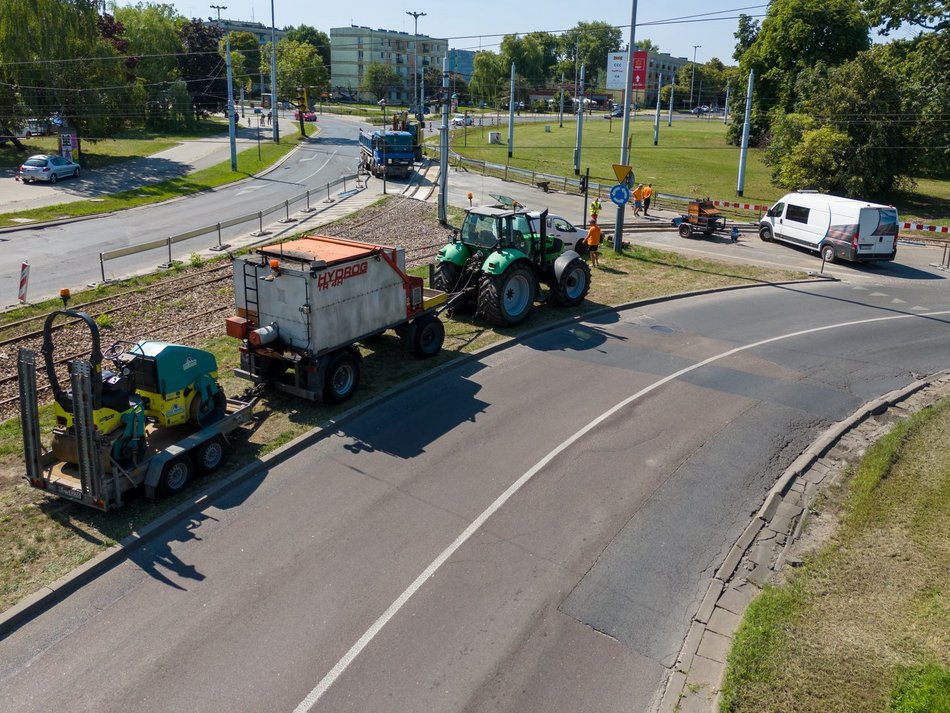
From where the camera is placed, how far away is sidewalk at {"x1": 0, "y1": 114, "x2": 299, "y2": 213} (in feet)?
125

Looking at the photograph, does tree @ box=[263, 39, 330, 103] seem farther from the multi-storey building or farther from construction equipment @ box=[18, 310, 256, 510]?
construction equipment @ box=[18, 310, 256, 510]

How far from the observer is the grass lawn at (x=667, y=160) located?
155 ft

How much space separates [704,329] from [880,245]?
12.8 meters

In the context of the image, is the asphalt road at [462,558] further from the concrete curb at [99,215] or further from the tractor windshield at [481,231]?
the concrete curb at [99,215]

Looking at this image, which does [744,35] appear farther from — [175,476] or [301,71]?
[175,476]

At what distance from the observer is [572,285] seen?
2031 cm

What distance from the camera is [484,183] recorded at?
162 ft

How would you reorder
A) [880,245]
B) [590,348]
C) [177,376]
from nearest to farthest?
[177,376] → [590,348] → [880,245]

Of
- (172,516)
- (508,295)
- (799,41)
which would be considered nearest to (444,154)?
(508,295)

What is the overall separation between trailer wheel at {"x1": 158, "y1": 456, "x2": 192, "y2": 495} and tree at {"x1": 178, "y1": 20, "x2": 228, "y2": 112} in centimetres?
8141

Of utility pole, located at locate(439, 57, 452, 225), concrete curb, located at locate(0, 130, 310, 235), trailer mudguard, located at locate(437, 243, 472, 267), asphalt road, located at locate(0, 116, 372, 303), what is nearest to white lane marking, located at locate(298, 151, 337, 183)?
asphalt road, located at locate(0, 116, 372, 303)

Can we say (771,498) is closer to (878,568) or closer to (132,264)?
(878,568)

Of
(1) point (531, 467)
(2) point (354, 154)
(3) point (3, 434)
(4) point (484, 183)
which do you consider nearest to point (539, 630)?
(1) point (531, 467)

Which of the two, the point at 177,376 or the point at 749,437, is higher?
the point at 177,376
